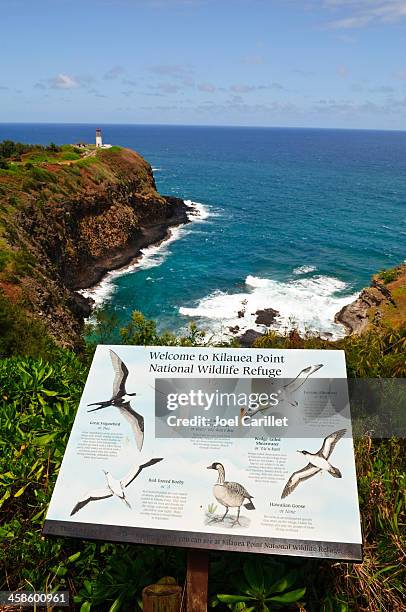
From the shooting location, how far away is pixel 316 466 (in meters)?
4.17

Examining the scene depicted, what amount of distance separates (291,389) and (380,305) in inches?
1141

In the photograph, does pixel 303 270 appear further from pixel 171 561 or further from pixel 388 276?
pixel 171 561

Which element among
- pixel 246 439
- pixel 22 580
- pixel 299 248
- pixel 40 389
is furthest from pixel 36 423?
pixel 299 248

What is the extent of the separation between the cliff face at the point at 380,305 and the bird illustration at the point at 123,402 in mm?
24969

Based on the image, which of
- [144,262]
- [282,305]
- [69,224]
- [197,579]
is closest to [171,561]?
[197,579]

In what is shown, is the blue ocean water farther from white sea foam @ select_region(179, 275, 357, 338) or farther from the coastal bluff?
the coastal bluff

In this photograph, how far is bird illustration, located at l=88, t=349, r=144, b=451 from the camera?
453 cm

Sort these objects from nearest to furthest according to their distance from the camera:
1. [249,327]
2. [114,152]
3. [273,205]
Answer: [249,327]
[114,152]
[273,205]

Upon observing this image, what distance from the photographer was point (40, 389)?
718cm

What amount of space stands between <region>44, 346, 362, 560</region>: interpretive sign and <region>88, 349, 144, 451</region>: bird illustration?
1 centimetres

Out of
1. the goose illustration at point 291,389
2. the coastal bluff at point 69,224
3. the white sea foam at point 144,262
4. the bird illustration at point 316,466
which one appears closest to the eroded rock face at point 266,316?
the white sea foam at point 144,262

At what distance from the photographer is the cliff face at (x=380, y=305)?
2950cm

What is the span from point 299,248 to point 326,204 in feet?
94.7

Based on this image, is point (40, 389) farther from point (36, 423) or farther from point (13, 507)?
point (13, 507)
